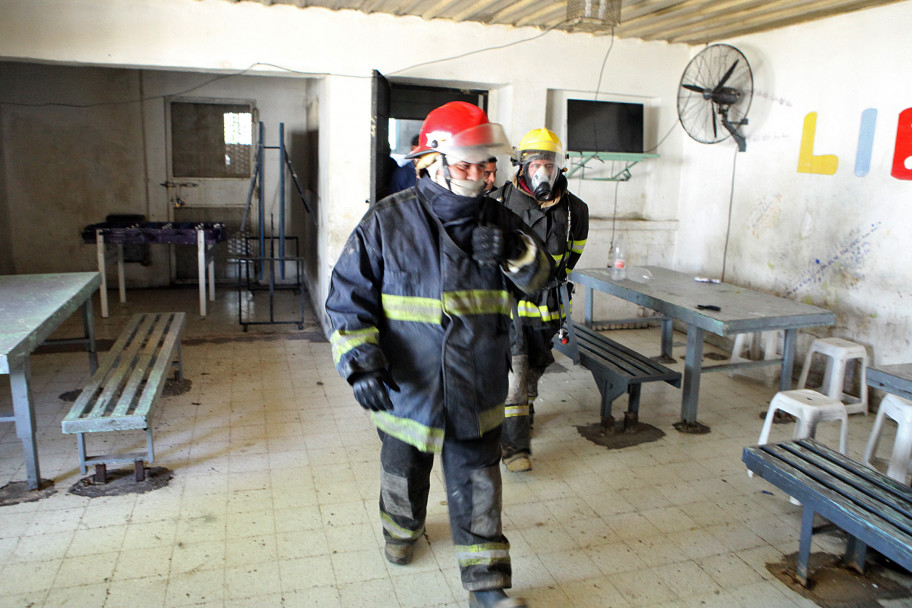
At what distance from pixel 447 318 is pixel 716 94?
4.11 metres

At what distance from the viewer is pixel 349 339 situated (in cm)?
213

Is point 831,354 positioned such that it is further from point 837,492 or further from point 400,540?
point 400,540

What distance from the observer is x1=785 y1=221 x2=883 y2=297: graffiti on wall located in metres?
4.53

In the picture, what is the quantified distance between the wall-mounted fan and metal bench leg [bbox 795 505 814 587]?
367cm

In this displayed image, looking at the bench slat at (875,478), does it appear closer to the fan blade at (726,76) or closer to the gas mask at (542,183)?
the gas mask at (542,183)

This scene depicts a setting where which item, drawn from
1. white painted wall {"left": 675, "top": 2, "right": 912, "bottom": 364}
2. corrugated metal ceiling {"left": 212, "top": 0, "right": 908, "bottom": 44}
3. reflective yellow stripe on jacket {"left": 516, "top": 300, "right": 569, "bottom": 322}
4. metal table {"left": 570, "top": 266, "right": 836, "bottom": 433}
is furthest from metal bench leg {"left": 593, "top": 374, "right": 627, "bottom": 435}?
corrugated metal ceiling {"left": 212, "top": 0, "right": 908, "bottom": 44}

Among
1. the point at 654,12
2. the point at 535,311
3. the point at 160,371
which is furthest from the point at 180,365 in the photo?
the point at 654,12

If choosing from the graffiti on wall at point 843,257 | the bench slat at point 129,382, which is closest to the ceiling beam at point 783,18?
the graffiti on wall at point 843,257

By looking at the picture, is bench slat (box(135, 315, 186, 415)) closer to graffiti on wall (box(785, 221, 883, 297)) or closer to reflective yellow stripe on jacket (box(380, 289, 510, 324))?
reflective yellow stripe on jacket (box(380, 289, 510, 324))

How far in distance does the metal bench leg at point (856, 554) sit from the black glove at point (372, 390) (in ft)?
6.56

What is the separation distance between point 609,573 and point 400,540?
84 cm

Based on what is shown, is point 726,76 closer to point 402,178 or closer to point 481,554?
point 402,178

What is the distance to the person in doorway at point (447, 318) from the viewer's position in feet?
7.11

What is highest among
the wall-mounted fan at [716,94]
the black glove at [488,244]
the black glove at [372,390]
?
the wall-mounted fan at [716,94]
